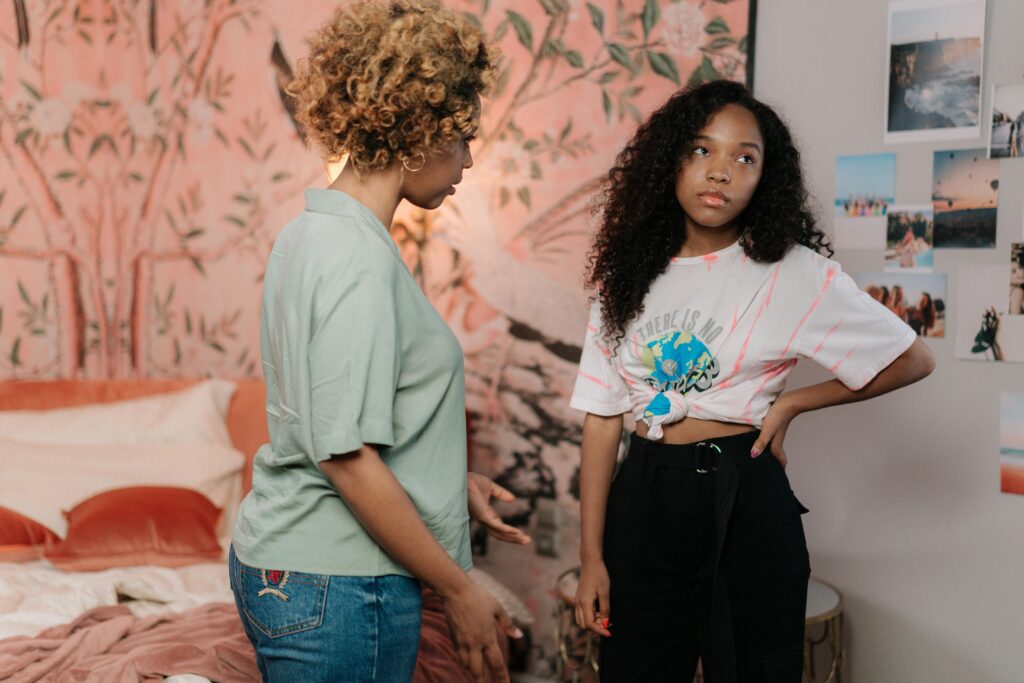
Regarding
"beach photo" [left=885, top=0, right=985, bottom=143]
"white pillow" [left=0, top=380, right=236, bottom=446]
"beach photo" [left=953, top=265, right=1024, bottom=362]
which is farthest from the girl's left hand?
"white pillow" [left=0, top=380, right=236, bottom=446]

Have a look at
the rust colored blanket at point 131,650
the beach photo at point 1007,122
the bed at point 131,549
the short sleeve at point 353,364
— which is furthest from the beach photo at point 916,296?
the rust colored blanket at point 131,650

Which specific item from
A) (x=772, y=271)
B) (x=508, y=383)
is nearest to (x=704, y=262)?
(x=772, y=271)

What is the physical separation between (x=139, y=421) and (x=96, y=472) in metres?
0.25

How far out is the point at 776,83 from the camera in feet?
6.84

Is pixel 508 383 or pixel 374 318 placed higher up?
pixel 374 318

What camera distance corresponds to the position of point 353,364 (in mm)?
917

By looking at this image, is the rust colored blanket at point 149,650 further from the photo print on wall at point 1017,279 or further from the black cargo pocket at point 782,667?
the photo print on wall at point 1017,279

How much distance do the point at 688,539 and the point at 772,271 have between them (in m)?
0.45

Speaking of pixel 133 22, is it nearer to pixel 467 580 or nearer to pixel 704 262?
pixel 704 262

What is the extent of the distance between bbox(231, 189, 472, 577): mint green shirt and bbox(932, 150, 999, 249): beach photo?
135 centimetres

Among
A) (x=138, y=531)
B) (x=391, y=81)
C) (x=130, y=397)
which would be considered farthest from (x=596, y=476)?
(x=130, y=397)

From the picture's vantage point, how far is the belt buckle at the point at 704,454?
4.64 feet

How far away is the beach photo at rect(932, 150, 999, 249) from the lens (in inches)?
74.3

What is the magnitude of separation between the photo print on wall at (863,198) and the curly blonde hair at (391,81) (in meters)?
1.24
